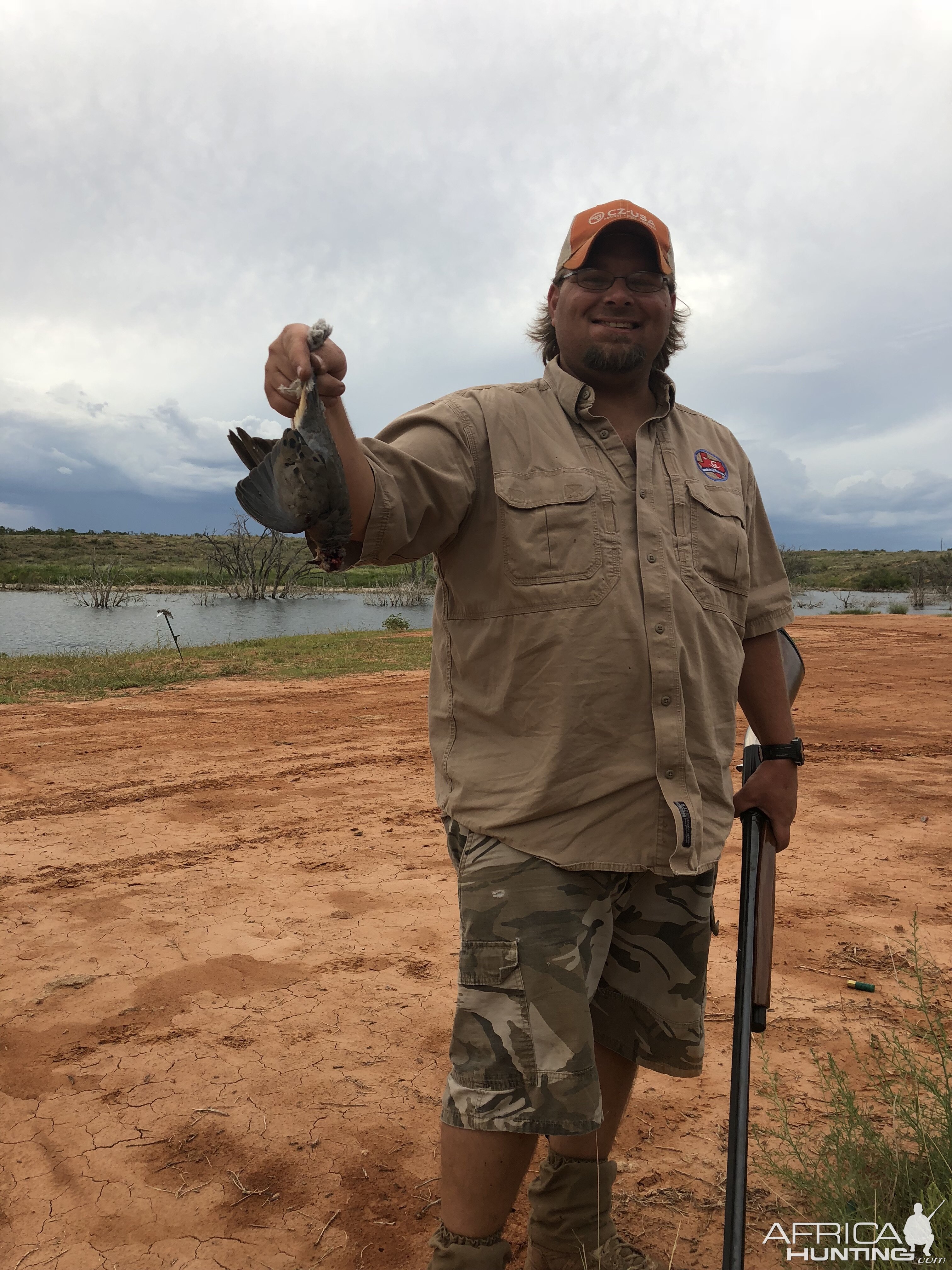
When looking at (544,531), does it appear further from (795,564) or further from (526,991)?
(795,564)

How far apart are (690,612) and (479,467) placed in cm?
51

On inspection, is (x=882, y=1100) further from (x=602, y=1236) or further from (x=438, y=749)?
(x=438, y=749)

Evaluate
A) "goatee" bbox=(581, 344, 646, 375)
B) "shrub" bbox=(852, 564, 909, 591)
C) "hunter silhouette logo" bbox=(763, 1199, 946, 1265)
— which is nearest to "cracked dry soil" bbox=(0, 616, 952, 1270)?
"hunter silhouette logo" bbox=(763, 1199, 946, 1265)

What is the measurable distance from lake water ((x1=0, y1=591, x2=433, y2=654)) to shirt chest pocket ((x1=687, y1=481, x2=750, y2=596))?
52.7 feet

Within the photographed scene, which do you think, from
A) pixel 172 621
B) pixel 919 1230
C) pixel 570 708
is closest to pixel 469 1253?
pixel 919 1230

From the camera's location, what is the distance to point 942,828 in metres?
5.22

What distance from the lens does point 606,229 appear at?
6.06 ft

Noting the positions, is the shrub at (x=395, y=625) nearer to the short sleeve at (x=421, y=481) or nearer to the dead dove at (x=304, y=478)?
the short sleeve at (x=421, y=481)

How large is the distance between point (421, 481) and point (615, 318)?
0.66 m

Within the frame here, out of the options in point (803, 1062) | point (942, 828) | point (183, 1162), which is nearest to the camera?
point (183, 1162)

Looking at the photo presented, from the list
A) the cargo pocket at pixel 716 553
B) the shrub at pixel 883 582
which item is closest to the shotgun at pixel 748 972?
the cargo pocket at pixel 716 553

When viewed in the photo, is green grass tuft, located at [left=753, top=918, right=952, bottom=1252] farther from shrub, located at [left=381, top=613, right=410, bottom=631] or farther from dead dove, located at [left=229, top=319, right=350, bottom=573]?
shrub, located at [left=381, top=613, right=410, bottom=631]

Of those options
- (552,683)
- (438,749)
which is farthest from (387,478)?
(438,749)

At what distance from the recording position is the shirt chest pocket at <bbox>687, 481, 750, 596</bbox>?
1799mm
